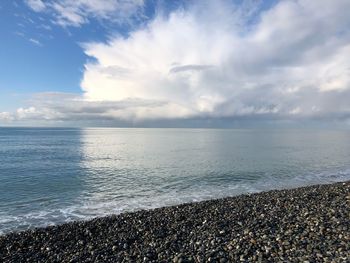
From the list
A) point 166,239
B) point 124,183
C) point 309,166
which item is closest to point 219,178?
point 124,183

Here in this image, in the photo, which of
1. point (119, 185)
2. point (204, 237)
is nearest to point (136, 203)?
point (119, 185)

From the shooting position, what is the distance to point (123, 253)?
14672 millimetres

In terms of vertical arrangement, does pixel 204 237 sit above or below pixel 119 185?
above

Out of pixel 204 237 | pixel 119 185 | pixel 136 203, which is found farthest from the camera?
pixel 119 185

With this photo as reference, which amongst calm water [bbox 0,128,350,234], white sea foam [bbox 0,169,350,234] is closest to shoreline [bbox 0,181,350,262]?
white sea foam [bbox 0,169,350,234]

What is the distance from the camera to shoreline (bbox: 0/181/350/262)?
13.4 metres

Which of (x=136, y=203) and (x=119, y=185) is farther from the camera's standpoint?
(x=119, y=185)

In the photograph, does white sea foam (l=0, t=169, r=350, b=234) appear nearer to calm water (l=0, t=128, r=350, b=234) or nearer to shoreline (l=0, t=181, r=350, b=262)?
calm water (l=0, t=128, r=350, b=234)

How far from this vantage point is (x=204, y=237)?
1611 centimetres

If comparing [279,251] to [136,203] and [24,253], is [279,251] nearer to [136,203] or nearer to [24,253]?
[24,253]

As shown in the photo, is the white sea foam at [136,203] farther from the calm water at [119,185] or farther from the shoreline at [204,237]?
the shoreline at [204,237]

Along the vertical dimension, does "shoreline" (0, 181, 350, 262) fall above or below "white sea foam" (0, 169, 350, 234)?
above

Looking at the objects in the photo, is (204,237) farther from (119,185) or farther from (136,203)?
(119,185)

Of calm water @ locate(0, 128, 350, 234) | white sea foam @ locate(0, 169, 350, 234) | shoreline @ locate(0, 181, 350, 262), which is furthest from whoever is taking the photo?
calm water @ locate(0, 128, 350, 234)
